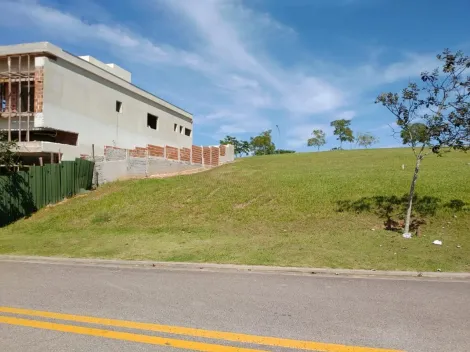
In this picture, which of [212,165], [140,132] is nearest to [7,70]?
[140,132]

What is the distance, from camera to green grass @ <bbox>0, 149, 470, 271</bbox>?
909 centimetres

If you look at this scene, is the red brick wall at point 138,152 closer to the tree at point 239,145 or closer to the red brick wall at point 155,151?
the red brick wall at point 155,151

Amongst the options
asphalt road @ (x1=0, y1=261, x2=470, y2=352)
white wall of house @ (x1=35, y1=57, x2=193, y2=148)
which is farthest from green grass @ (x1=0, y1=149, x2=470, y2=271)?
white wall of house @ (x1=35, y1=57, x2=193, y2=148)

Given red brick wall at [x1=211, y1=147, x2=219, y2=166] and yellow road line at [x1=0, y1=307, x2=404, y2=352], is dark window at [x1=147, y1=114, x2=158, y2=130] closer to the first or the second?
red brick wall at [x1=211, y1=147, x2=219, y2=166]

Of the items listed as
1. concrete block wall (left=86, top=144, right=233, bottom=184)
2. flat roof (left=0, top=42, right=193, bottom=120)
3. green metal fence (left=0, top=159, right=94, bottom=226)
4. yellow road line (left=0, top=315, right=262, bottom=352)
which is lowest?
yellow road line (left=0, top=315, right=262, bottom=352)

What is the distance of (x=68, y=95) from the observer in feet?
78.4

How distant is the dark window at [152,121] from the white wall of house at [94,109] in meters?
0.35

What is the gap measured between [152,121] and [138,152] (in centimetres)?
1025

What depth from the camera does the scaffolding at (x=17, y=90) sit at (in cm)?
2220

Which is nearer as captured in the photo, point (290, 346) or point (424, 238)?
point (290, 346)

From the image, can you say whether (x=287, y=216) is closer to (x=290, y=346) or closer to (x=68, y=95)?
(x=290, y=346)

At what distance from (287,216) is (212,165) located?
71.9 ft

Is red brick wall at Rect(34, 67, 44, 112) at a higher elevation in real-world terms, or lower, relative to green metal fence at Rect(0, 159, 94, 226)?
higher

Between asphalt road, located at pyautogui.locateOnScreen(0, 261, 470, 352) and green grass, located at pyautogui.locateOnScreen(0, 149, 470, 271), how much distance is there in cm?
167
